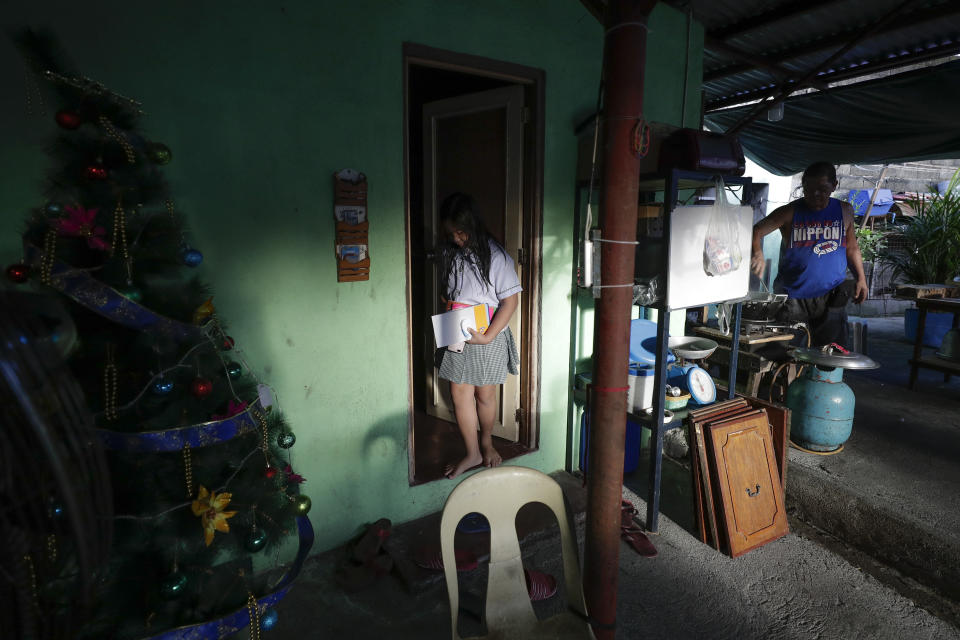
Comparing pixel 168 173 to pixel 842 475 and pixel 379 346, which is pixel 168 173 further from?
pixel 842 475

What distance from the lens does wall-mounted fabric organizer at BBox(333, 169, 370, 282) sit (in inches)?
98.4

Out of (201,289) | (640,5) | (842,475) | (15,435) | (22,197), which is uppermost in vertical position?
(640,5)

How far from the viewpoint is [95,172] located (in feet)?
5.23

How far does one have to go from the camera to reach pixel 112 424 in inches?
66.4

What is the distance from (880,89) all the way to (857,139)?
45.0 inches

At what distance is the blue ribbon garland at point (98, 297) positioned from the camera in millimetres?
1565

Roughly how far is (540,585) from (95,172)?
2360 mm

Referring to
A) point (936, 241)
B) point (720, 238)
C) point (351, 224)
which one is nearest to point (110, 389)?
point (351, 224)

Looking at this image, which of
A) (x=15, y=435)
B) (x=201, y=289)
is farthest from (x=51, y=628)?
(x=201, y=289)

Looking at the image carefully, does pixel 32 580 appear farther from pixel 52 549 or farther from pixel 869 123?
pixel 869 123

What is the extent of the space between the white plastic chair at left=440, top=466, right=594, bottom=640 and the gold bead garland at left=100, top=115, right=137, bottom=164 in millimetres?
1464

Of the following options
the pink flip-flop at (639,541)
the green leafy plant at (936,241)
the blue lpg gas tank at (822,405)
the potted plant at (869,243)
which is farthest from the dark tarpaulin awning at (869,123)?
the pink flip-flop at (639,541)

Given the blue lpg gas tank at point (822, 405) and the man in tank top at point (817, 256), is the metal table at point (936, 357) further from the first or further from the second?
the blue lpg gas tank at point (822, 405)

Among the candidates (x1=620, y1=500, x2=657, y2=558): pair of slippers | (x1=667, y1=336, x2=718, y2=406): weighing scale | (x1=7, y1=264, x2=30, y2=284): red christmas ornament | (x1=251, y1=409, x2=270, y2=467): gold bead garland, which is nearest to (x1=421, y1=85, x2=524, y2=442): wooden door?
(x1=620, y1=500, x2=657, y2=558): pair of slippers
